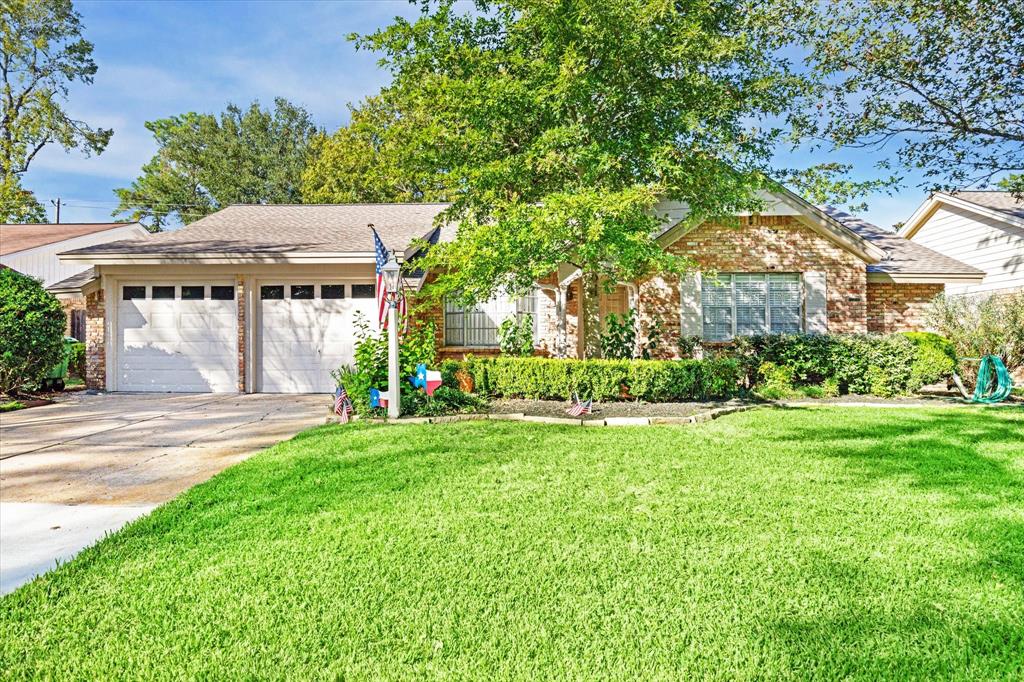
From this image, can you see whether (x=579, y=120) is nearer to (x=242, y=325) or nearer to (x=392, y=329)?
(x=392, y=329)

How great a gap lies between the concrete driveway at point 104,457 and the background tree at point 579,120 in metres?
3.80

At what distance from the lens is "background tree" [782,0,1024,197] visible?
10.1 meters

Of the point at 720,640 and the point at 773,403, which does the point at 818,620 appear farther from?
the point at 773,403

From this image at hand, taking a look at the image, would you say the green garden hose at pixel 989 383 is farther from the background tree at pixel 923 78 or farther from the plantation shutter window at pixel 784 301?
the background tree at pixel 923 78

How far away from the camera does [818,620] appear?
236 cm

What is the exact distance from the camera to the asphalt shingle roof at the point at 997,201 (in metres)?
14.2

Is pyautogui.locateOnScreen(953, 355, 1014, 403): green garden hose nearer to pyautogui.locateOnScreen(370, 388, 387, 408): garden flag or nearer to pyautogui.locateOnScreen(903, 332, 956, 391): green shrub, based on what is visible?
pyautogui.locateOnScreen(903, 332, 956, 391): green shrub

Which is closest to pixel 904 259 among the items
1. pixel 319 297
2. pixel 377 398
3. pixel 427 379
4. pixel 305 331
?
→ pixel 427 379

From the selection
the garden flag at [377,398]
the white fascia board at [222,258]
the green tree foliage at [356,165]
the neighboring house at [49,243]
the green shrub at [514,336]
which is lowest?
the garden flag at [377,398]

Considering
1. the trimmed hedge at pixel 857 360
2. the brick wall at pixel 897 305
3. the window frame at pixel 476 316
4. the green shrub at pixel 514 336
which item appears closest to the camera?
the trimmed hedge at pixel 857 360

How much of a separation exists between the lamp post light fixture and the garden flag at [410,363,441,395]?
0.32 metres

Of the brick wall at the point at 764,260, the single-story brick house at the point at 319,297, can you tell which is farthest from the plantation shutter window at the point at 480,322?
the brick wall at the point at 764,260

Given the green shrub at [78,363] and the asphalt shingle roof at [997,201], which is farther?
the asphalt shingle roof at [997,201]

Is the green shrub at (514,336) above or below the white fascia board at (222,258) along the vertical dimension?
below
